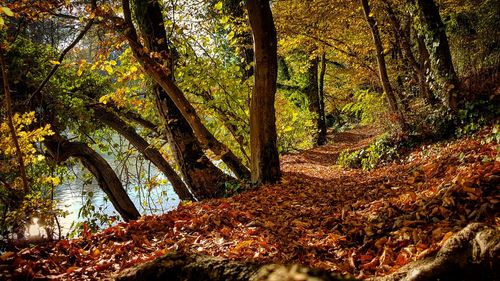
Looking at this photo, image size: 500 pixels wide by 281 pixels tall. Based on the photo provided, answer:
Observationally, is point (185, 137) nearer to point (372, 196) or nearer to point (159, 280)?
point (372, 196)

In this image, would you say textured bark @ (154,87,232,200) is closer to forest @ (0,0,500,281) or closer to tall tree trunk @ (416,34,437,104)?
forest @ (0,0,500,281)

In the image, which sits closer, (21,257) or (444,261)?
(444,261)

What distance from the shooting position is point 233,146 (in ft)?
28.6

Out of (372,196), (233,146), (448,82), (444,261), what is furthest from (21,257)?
(448,82)

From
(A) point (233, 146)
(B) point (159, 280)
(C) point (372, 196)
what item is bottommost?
(C) point (372, 196)

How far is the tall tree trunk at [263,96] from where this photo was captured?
5598 mm

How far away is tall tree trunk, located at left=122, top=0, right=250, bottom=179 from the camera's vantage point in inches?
226

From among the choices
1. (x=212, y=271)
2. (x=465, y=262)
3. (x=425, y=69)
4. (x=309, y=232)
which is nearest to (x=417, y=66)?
(x=425, y=69)

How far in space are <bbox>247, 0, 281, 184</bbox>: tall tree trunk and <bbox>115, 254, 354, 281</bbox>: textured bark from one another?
441cm

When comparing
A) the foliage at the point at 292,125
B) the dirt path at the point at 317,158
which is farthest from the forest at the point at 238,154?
the dirt path at the point at 317,158

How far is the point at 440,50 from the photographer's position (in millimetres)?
7426

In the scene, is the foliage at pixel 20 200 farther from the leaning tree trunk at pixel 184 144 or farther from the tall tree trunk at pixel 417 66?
the tall tree trunk at pixel 417 66

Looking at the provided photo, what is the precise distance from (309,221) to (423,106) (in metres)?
6.66

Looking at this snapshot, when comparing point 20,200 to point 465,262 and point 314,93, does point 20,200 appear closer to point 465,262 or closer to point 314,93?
point 465,262
